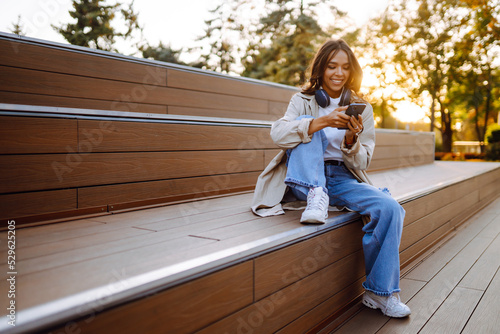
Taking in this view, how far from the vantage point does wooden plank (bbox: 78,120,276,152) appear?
1785 mm

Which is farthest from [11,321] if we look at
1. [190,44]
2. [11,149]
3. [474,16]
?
[474,16]

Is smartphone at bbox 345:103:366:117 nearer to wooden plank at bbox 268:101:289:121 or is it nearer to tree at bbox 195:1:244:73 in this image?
wooden plank at bbox 268:101:289:121

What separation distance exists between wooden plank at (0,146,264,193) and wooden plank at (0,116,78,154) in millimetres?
33

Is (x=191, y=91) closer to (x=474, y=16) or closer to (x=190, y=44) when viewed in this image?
(x=190, y=44)

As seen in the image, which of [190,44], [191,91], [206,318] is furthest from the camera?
[190,44]

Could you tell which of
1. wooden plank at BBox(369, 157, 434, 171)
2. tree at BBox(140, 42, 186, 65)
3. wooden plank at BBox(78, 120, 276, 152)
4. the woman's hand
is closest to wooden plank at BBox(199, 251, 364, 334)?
the woman's hand

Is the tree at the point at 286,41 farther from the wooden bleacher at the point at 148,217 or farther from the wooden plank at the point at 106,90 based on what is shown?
the wooden bleacher at the point at 148,217

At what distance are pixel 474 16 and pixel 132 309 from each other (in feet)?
44.4

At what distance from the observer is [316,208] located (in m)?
1.53

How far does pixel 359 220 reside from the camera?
179cm

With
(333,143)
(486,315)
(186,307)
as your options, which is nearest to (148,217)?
(186,307)

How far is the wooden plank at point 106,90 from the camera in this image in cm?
209

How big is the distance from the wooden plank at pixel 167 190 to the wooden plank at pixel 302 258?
3.08 ft

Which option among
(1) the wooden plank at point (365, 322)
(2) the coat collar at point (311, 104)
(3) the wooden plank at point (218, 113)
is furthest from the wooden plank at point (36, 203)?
(3) the wooden plank at point (218, 113)
